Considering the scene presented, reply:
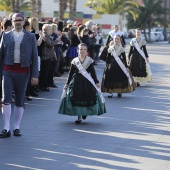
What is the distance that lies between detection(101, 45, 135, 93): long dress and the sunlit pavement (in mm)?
482

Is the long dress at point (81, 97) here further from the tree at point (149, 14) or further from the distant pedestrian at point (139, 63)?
the tree at point (149, 14)

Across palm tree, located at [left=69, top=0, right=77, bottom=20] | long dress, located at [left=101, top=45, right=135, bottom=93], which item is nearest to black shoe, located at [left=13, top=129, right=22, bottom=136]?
long dress, located at [left=101, top=45, right=135, bottom=93]

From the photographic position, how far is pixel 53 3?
69812mm

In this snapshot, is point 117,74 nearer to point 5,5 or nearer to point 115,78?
point 115,78

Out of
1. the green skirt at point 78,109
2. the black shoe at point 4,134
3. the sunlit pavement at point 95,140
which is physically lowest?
the sunlit pavement at point 95,140

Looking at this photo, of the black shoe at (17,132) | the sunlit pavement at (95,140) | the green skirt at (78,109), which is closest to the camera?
the sunlit pavement at (95,140)

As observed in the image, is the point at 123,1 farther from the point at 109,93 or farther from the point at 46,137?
the point at 46,137

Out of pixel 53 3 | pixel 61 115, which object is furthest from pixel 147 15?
pixel 61 115

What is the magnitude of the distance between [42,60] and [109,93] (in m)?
1.98

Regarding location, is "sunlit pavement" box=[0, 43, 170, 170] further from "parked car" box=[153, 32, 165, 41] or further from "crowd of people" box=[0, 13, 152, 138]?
"parked car" box=[153, 32, 165, 41]

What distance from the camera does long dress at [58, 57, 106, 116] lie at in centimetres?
1264

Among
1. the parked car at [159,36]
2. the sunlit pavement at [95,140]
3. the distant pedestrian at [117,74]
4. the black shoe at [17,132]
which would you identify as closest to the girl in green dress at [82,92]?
the sunlit pavement at [95,140]

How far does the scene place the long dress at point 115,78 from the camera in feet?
55.7

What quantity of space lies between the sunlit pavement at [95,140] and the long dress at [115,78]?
482 mm
